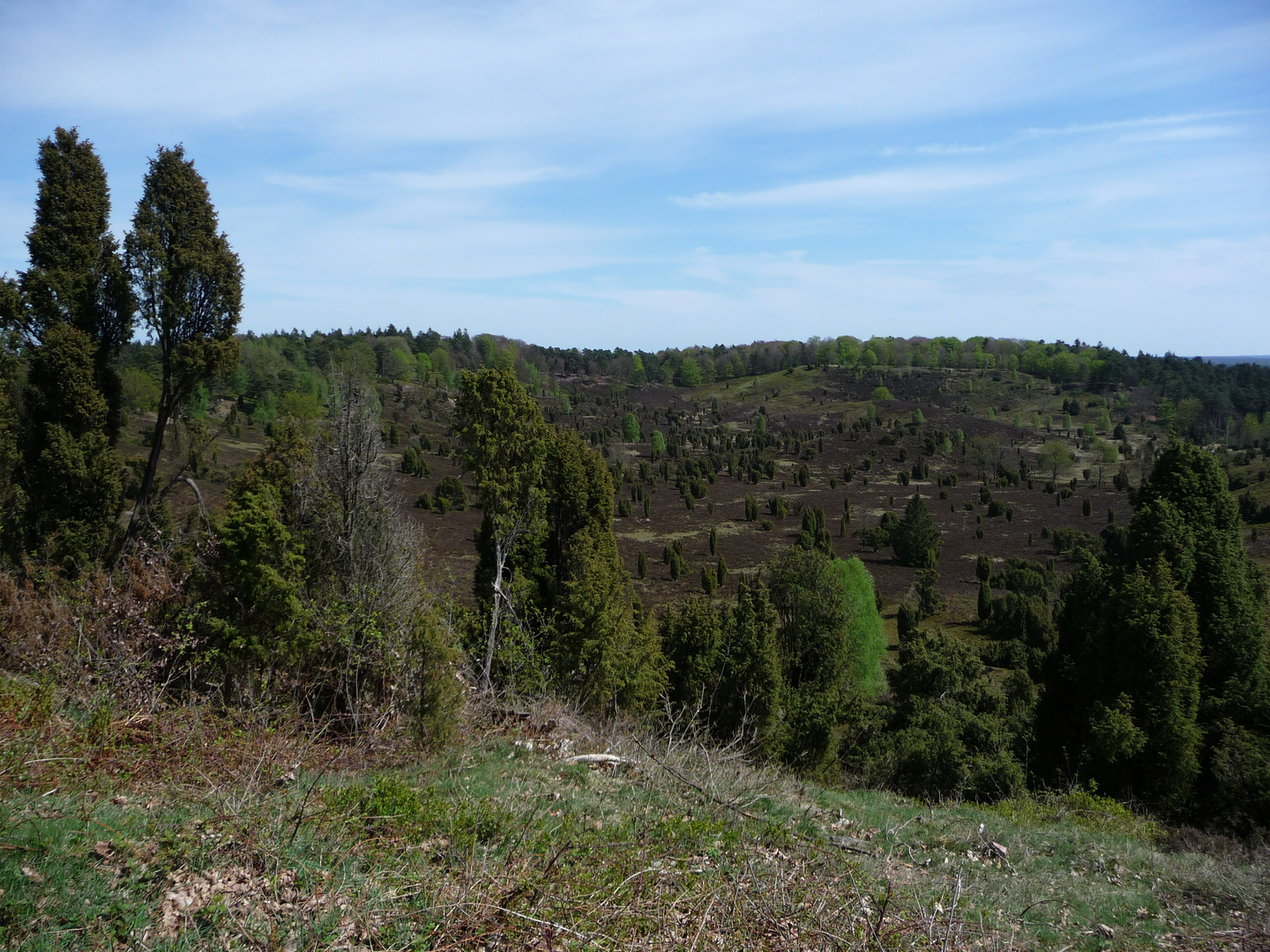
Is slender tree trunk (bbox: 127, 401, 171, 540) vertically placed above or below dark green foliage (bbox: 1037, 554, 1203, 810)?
above

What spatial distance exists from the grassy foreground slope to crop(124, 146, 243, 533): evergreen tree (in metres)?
9.12

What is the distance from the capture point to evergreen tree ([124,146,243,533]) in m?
13.6

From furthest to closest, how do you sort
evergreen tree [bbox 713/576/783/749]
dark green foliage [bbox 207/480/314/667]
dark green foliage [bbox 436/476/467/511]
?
dark green foliage [bbox 436/476/467/511] < evergreen tree [bbox 713/576/783/749] < dark green foliage [bbox 207/480/314/667]

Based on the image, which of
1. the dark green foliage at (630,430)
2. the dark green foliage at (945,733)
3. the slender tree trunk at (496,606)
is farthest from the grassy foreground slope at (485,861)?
the dark green foliage at (630,430)

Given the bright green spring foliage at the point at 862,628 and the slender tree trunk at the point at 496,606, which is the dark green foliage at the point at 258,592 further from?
the bright green spring foliage at the point at 862,628

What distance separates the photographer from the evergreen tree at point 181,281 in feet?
44.5

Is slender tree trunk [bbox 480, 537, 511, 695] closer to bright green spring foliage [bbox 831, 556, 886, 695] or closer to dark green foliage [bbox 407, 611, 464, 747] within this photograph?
dark green foliage [bbox 407, 611, 464, 747]

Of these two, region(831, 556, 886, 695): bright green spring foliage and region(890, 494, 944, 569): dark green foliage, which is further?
region(890, 494, 944, 569): dark green foliage

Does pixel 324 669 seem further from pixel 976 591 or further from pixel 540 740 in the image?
pixel 976 591

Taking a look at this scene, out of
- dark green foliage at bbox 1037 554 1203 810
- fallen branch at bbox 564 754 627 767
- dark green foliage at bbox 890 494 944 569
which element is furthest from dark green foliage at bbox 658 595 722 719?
dark green foliage at bbox 890 494 944 569

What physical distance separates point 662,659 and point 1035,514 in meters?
55.0

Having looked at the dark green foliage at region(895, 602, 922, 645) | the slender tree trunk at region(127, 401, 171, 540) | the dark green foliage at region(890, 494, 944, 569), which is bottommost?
the dark green foliage at region(895, 602, 922, 645)

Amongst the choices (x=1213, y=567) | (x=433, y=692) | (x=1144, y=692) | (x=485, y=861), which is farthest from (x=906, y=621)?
(x=485, y=861)

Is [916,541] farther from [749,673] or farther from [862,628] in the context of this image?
[749,673]
